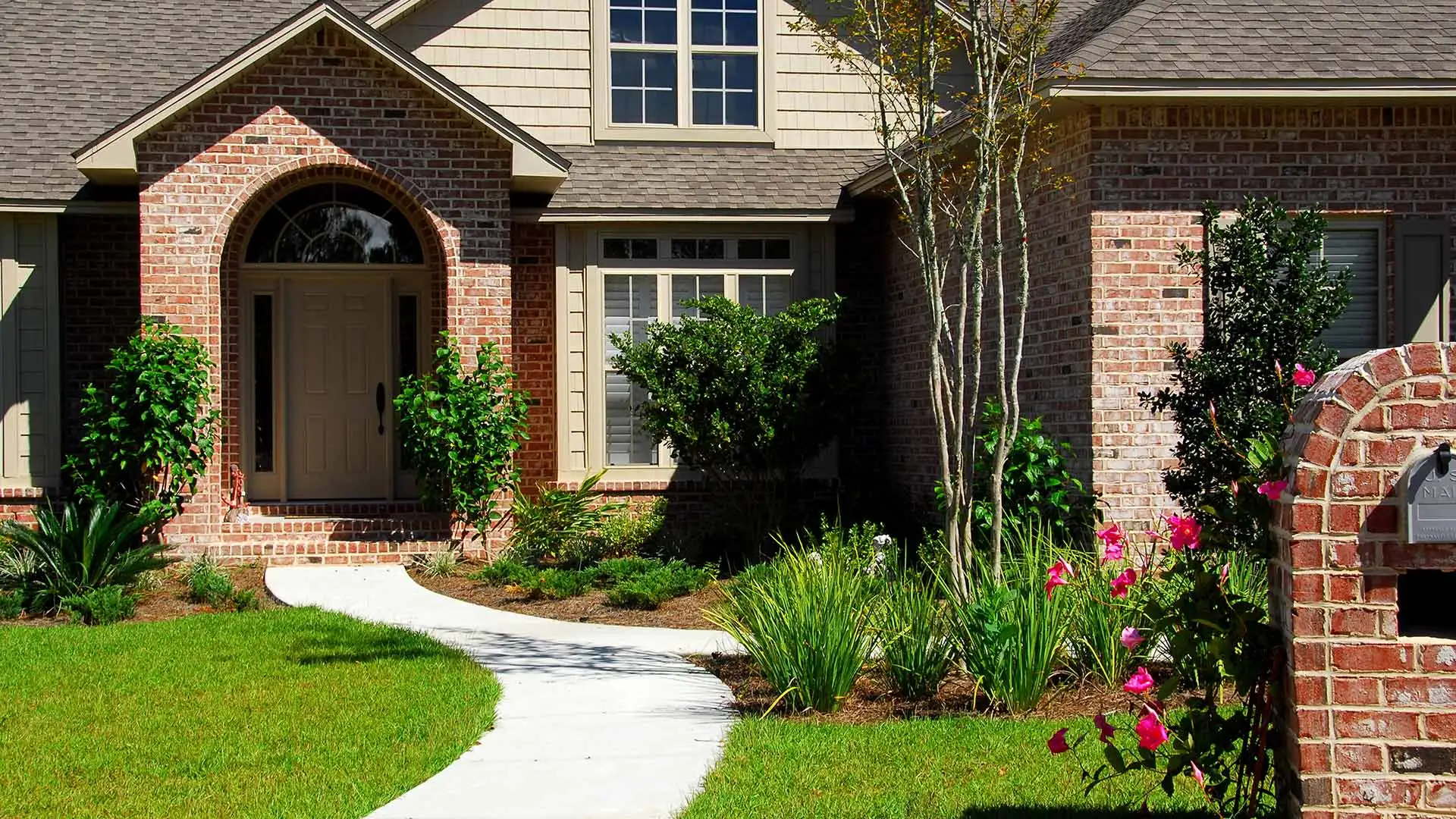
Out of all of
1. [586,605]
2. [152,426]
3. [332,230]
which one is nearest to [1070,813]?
[586,605]

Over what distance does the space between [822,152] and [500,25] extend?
352 cm

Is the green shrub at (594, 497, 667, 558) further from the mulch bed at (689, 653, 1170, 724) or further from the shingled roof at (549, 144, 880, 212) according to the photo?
the mulch bed at (689, 653, 1170, 724)

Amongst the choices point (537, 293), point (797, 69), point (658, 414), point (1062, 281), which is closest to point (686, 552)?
point (658, 414)

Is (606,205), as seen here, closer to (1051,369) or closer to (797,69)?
(797,69)

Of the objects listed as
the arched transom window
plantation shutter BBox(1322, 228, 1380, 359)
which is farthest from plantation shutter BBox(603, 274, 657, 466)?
plantation shutter BBox(1322, 228, 1380, 359)

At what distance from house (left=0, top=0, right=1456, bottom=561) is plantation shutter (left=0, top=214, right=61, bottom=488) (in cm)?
3

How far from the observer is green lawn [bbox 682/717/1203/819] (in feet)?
17.2

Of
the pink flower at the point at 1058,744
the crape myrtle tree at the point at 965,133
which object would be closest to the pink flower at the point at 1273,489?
the pink flower at the point at 1058,744

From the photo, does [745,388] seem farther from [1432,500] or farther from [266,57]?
[1432,500]

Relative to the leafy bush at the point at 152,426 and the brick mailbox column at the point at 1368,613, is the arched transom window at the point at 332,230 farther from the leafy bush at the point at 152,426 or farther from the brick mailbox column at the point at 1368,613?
the brick mailbox column at the point at 1368,613

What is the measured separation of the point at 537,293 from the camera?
1427 cm

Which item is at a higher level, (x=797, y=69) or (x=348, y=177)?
(x=797, y=69)

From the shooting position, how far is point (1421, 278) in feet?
36.0

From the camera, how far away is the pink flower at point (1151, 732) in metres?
4.29
